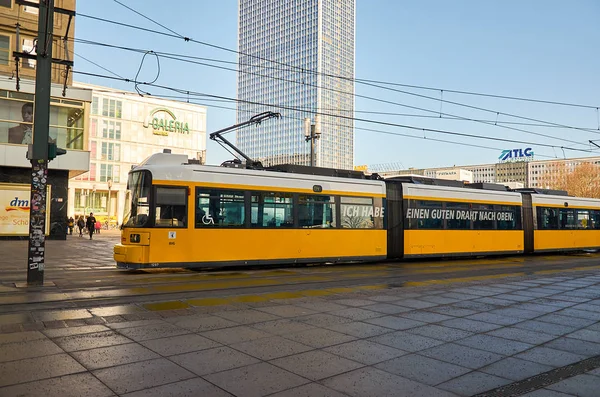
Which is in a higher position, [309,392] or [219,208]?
[219,208]

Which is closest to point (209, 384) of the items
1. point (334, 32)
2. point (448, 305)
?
point (448, 305)

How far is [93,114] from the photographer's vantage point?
69312 mm

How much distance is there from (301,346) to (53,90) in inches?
1105

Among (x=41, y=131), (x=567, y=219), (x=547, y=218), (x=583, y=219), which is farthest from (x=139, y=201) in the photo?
(x=583, y=219)

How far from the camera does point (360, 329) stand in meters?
6.72

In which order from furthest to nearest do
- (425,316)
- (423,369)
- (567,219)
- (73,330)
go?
(567,219) → (425,316) → (73,330) → (423,369)

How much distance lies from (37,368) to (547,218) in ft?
75.6

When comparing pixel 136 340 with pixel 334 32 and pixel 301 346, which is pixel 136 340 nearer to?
pixel 301 346

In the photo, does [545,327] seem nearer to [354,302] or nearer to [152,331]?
[354,302]

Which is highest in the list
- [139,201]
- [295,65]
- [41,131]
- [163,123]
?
[295,65]

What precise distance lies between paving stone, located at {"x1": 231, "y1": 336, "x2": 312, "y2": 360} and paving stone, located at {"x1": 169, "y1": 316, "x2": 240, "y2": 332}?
943mm

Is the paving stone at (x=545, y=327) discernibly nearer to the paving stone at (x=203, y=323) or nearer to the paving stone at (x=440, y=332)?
the paving stone at (x=440, y=332)

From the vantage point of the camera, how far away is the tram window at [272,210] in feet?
46.6

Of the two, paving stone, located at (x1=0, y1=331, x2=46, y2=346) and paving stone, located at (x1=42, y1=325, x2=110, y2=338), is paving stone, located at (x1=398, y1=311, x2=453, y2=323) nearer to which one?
paving stone, located at (x1=42, y1=325, x2=110, y2=338)
